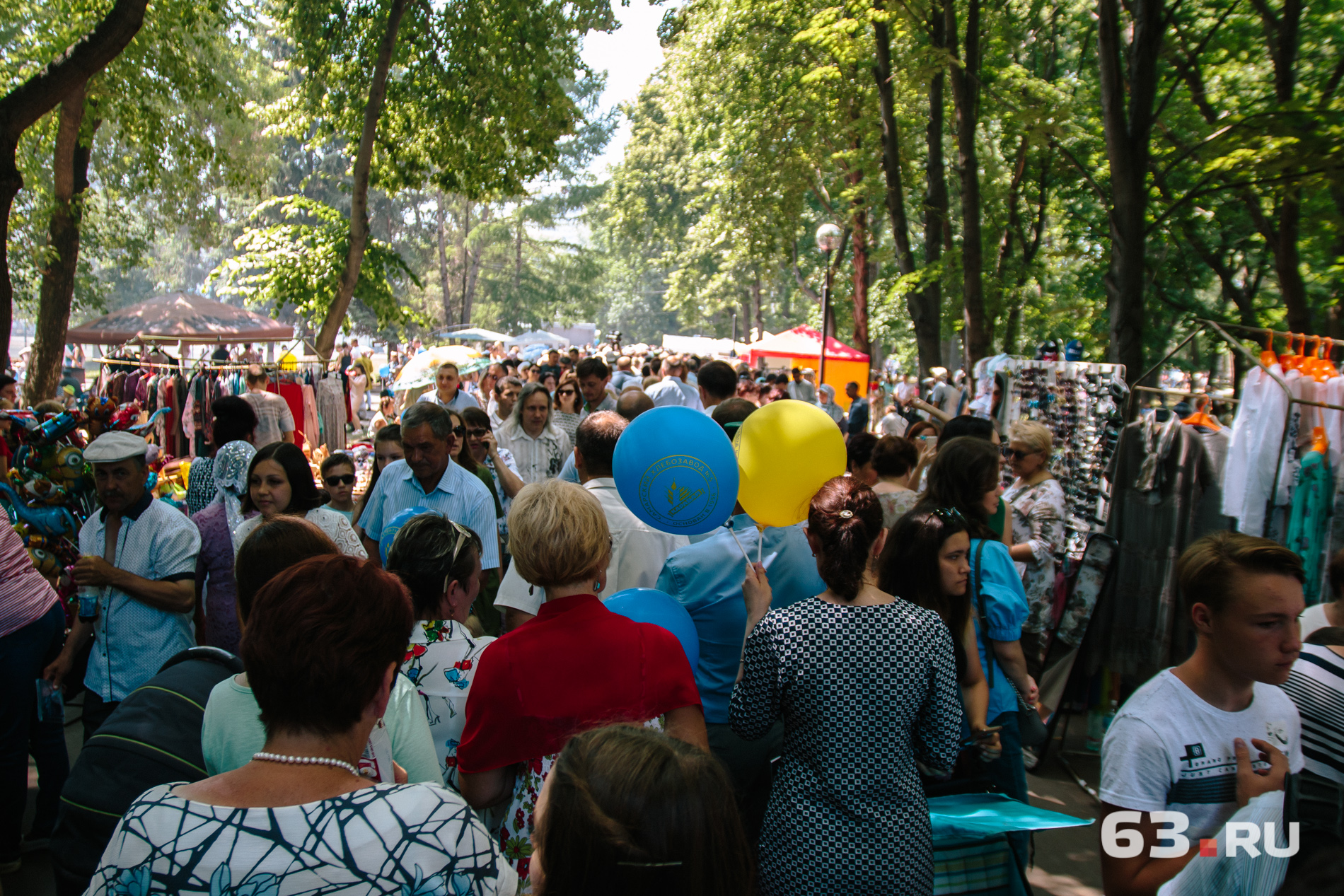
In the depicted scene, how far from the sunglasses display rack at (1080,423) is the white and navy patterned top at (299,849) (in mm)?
5060

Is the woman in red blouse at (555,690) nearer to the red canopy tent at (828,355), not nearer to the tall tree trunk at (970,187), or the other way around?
the tall tree trunk at (970,187)

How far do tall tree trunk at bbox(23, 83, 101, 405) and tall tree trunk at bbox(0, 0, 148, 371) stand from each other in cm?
666

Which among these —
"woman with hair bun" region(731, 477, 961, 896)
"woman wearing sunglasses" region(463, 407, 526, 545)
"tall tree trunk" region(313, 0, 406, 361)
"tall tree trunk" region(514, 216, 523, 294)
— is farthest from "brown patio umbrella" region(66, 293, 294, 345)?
"tall tree trunk" region(514, 216, 523, 294)

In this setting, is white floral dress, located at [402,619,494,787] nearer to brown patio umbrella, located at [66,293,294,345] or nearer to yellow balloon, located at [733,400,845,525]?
yellow balloon, located at [733,400,845,525]

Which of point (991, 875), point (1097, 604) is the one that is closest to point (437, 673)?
point (991, 875)

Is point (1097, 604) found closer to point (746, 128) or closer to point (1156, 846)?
point (1156, 846)

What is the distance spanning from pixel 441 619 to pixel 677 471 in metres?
1.20

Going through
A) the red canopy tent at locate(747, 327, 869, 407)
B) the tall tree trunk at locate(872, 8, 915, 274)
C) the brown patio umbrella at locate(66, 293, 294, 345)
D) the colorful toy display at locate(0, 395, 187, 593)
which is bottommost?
the colorful toy display at locate(0, 395, 187, 593)

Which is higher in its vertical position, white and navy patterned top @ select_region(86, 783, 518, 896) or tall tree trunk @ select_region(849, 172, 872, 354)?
tall tree trunk @ select_region(849, 172, 872, 354)

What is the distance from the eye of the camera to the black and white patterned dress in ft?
7.68

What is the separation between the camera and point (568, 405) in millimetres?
7801

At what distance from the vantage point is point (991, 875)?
273 cm

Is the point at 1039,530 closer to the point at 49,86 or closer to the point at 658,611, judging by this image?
the point at 658,611

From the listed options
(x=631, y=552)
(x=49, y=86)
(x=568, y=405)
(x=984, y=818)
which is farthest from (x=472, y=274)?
(x=984, y=818)
